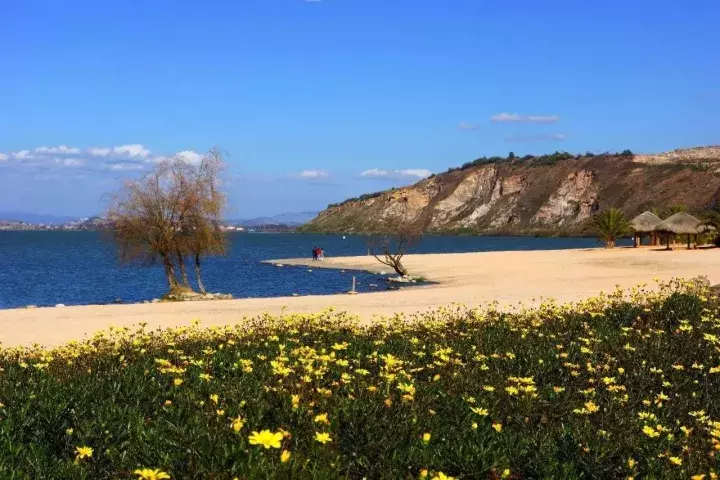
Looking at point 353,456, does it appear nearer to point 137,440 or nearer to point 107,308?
point 137,440

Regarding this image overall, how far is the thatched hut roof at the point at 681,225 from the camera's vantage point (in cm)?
5984

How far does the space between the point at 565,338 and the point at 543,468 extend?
580 cm

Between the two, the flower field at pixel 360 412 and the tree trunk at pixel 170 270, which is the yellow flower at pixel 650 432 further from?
the tree trunk at pixel 170 270

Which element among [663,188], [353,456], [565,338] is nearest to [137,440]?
[353,456]

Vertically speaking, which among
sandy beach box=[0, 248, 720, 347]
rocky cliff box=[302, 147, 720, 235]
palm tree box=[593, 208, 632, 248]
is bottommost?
sandy beach box=[0, 248, 720, 347]

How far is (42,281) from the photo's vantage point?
170 feet

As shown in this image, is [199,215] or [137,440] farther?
[199,215]

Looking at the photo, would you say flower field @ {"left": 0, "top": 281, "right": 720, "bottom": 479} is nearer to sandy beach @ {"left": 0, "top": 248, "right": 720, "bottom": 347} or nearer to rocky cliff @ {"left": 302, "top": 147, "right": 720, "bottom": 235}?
sandy beach @ {"left": 0, "top": 248, "right": 720, "bottom": 347}

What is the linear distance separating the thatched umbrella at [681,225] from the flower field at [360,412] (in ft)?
180

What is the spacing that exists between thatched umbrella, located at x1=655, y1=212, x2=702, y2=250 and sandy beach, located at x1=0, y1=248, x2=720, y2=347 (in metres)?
10.2

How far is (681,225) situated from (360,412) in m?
61.5

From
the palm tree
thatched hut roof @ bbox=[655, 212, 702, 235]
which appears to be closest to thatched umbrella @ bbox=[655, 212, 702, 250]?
thatched hut roof @ bbox=[655, 212, 702, 235]

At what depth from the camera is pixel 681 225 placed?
60.5 metres

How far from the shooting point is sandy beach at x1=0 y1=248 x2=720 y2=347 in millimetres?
18312
